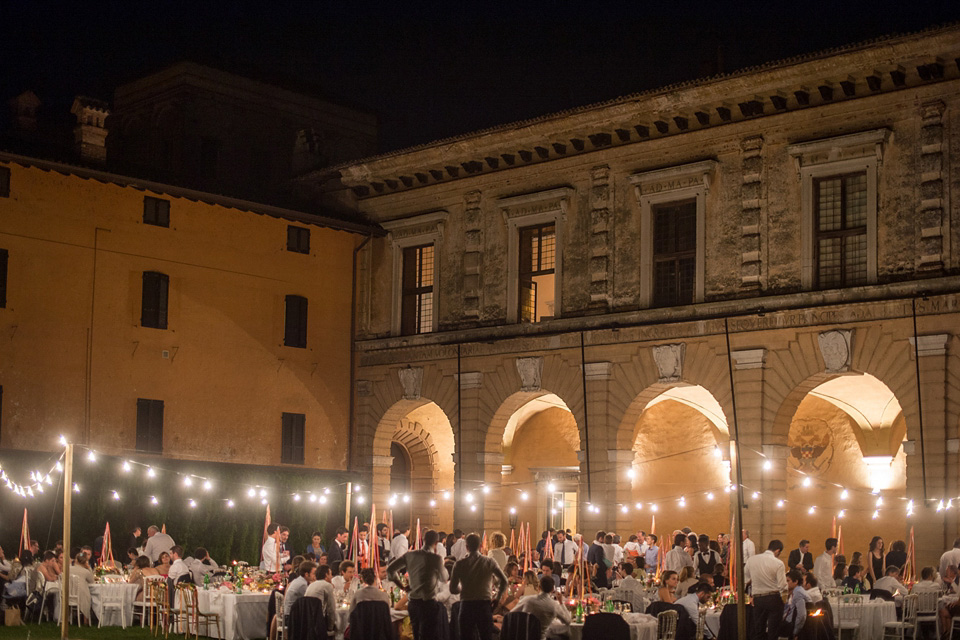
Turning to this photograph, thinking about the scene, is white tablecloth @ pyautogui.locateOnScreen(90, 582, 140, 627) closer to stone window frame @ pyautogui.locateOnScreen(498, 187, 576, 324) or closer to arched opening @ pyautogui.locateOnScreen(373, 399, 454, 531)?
stone window frame @ pyautogui.locateOnScreen(498, 187, 576, 324)

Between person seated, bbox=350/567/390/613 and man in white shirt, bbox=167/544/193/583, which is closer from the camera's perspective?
person seated, bbox=350/567/390/613

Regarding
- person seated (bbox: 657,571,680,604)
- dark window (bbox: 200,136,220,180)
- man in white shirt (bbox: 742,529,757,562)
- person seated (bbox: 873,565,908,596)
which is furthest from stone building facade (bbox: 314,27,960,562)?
person seated (bbox: 657,571,680,604)

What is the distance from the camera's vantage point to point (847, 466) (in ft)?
86.2

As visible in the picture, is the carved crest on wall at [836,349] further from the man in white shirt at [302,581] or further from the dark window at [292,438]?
the dark window at [292,438]

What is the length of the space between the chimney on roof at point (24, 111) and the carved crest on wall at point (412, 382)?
482 inches

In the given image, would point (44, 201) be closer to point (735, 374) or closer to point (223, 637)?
point (223, 637)

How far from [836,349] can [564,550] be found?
592 cm

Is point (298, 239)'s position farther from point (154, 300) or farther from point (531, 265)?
point (531, 265)

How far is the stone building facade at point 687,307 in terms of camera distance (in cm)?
2136

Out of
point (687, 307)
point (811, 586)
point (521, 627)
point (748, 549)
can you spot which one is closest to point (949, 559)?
point (748, 549)

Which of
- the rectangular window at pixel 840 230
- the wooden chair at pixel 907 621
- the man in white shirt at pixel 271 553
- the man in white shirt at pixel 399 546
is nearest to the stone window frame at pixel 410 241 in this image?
the man in white shirt at pixel 399 546

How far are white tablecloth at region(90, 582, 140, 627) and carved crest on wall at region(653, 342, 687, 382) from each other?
412 inches

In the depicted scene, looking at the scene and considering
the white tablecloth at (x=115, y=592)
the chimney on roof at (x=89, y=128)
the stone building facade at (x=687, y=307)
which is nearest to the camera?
the white tablecloth at (x=115, y=592)

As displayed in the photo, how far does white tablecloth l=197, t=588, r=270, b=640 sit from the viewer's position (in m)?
17.1
